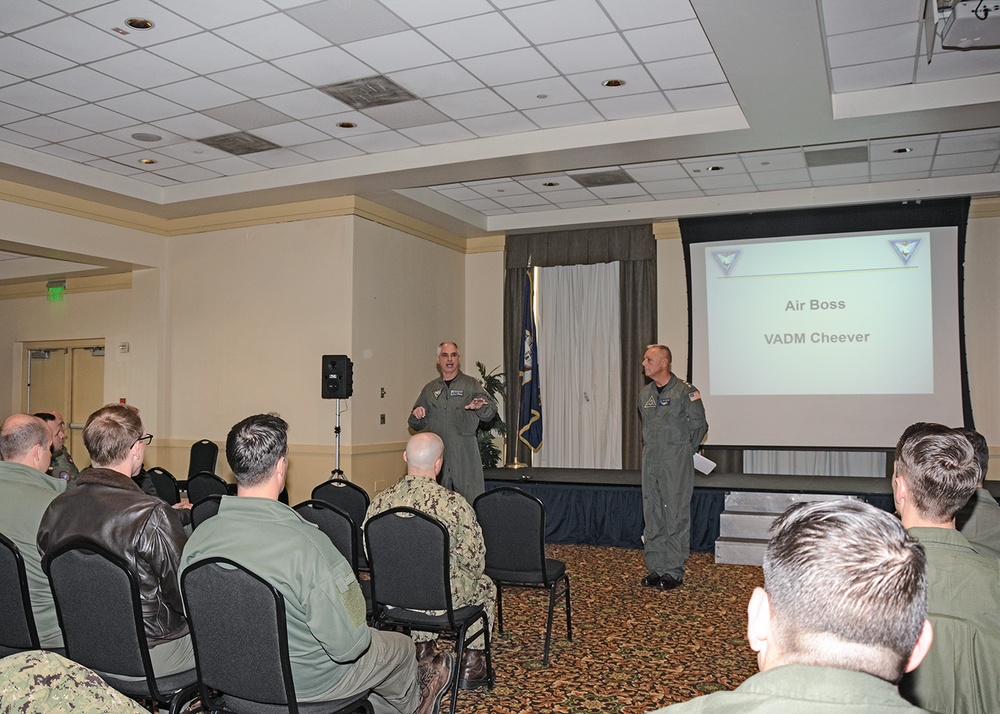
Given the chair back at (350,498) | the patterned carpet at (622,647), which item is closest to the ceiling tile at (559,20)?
the chair back at (350,498)

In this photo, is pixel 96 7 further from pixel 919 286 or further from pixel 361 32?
pixel 919 286

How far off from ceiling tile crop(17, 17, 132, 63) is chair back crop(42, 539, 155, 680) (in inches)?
139

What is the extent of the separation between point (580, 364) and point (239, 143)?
4857 millimetres

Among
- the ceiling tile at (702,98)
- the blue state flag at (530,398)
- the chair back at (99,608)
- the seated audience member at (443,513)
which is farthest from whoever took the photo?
the blue state flag at (530,398)

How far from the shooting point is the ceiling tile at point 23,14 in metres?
4.45

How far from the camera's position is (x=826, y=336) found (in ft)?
27.9

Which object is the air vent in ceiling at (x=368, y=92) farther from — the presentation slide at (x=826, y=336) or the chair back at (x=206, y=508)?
the presentation slide at (x=826, y=336)

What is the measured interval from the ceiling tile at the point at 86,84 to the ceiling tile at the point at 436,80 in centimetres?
196

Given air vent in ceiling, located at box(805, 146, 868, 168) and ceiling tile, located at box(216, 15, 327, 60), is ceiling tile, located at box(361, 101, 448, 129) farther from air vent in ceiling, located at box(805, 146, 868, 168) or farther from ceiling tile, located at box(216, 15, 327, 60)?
air vent in ceiling, located at box(805, 146, 868, 168)

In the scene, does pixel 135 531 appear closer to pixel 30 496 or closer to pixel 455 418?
pixel 30 496

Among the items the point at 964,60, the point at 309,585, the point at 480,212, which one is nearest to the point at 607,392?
the point at 480,212

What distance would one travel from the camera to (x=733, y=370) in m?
8.99

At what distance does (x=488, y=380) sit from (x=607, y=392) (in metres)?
1.49

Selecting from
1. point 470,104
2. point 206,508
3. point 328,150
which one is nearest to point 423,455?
point 206,508
